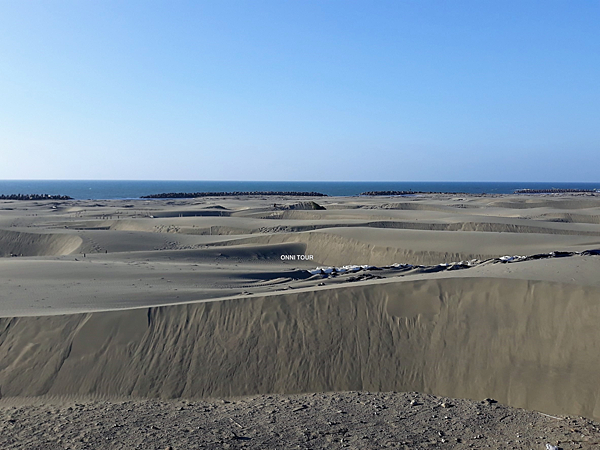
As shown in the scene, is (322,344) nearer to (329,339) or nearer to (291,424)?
(329,339)

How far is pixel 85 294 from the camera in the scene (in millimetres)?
10445

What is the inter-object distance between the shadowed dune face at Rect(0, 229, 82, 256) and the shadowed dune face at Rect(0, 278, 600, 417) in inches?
543

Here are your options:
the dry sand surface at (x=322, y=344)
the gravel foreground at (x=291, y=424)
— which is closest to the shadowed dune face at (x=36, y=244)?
the dry sand surface at (x=322, y=344)

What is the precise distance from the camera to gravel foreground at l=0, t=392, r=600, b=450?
5531 mm

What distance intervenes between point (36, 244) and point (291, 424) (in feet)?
63.6

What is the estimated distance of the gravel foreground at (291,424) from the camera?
18.1 ft

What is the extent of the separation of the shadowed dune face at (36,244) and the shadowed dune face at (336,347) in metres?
13.8

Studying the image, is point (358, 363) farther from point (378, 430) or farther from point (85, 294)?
point (85, 294)

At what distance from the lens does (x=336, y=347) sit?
8.02 metres

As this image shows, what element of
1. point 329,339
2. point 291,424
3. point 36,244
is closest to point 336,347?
point 329,339

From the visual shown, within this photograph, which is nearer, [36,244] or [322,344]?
[322,344]

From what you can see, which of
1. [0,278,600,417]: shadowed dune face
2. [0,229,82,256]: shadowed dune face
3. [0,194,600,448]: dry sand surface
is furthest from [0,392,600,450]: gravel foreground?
[0,229,82,256]: shadowed dune face

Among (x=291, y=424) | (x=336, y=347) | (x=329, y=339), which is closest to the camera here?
(x=291, y=424)

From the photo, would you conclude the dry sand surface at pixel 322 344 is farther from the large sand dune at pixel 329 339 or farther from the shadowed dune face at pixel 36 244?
the shadowed dune face at pixel 36 244
